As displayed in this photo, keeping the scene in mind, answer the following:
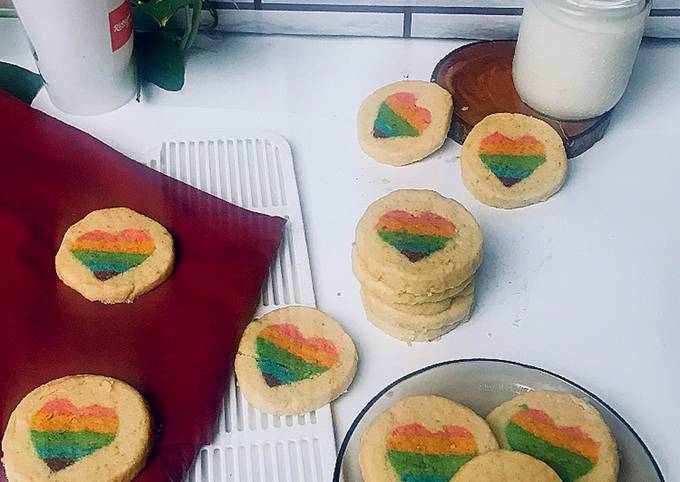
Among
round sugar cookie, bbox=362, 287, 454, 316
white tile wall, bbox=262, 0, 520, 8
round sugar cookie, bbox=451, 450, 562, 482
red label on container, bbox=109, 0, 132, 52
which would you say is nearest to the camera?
round sugar cookie, bbox=451, 450, 562, 482

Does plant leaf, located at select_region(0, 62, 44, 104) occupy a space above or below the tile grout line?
below

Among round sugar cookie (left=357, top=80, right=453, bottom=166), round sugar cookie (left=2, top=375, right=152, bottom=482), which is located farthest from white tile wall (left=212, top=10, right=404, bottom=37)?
round sugar cookie (left=2, top=375, right=152, bottom=482)

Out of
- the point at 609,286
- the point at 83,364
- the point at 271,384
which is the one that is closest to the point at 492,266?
the point at 609,286

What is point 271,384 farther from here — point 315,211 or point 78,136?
point 78,136

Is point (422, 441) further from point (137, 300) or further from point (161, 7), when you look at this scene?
point (161, 7)

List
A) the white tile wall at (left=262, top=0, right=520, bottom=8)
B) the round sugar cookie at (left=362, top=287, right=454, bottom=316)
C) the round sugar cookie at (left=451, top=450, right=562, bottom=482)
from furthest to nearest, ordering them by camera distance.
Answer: the white tile wall at (left=262, top=0, right=520, bottom=8)
the round sugar cookie at (left=362, top=287, right=454, bottom=316)
the round sugar cookie at (left=451, top=450, right=562, bottom=482)

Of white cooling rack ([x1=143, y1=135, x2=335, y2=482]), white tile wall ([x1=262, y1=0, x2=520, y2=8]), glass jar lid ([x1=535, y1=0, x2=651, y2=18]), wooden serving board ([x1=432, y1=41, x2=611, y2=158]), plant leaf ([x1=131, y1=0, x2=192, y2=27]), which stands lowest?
white cooling rack ([x1=143, y1=135, x2=335, y2=482])

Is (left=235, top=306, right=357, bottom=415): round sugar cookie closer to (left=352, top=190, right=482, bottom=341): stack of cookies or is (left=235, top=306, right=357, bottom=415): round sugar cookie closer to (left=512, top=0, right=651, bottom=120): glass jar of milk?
(left=352, top=190, right=482, bottom=341): stack of cookies

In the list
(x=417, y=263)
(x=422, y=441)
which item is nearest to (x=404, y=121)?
(x=417, y=263)
